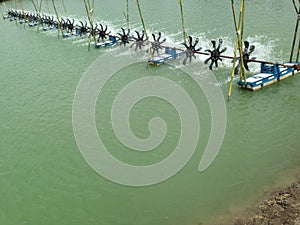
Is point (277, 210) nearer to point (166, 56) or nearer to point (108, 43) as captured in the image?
point (166, 56)

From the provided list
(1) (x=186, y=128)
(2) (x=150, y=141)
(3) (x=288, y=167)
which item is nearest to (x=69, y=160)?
(2) (x=150, y=141)

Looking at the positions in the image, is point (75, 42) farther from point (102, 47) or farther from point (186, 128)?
point (186, 128)

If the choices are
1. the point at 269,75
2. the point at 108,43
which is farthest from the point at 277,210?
the point at 108,43

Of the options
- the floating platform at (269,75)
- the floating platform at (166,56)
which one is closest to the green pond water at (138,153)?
the floating platform at (269,75)

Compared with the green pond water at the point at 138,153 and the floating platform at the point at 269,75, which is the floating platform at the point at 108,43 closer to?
the green pond water at the point at 138,153

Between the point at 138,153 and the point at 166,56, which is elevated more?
the point at 166,56

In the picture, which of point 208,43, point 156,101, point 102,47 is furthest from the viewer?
point 102,47
